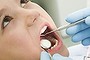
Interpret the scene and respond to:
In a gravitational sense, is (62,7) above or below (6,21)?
above

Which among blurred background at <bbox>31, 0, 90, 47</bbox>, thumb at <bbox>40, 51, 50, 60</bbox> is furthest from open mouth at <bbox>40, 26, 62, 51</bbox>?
blurred background at <bbox>31, 0, 90, 47</bbox>

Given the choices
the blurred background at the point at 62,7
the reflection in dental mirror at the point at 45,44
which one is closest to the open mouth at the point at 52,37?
the reflection in dental mirror at the point at 45,44

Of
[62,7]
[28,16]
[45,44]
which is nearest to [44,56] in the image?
[45,44]

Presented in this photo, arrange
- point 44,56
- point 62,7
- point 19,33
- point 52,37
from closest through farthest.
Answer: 1. point 44,56
2. point 19,33
3. point 52,37
4. point 62,7

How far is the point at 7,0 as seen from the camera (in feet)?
4.26

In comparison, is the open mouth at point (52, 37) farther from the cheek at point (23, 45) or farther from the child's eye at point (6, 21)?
the child's eye at point (6, 21)

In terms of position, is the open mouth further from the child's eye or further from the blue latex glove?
the child's eye

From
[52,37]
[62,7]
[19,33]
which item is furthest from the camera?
[62,7]

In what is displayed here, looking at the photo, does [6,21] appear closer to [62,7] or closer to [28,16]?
[28,16]

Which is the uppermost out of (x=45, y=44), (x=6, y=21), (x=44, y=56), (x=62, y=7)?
(x=62, y=7)

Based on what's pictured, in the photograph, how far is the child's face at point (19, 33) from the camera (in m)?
1.27

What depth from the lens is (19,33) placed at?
1.29 metres

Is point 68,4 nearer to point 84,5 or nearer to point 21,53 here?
point 84,5

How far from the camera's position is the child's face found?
127 centimetres
